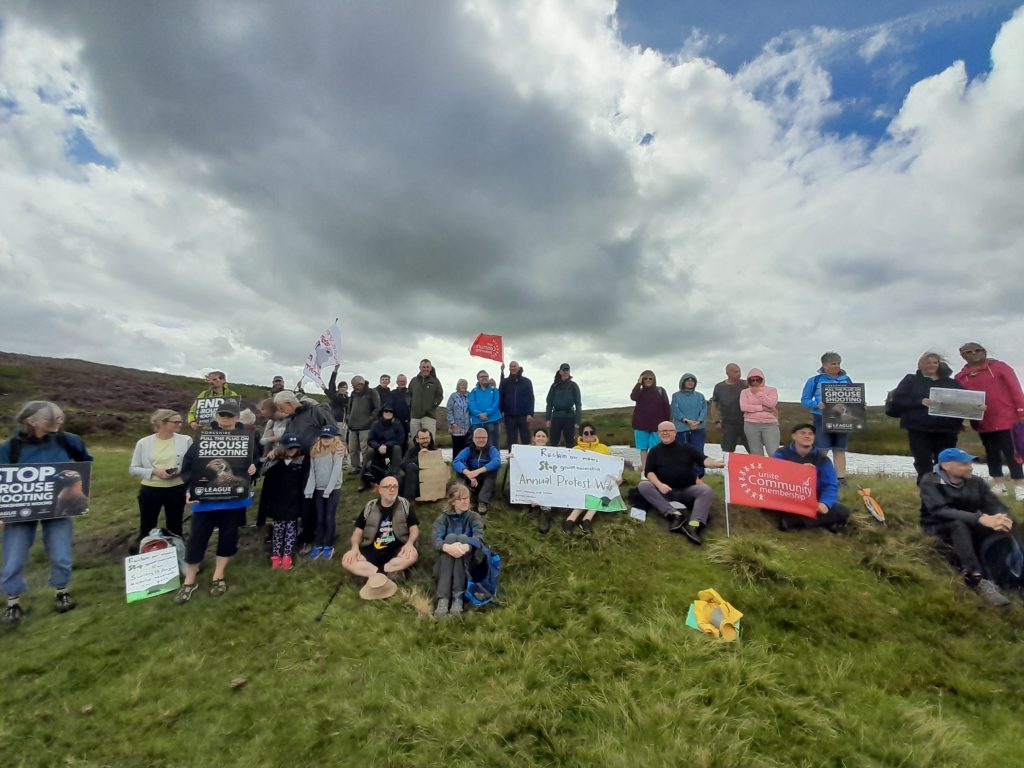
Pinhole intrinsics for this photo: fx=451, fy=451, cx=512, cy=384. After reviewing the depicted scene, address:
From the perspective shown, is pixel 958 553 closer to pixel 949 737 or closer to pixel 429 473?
pixel 949 737

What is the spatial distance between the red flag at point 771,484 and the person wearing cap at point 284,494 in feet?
24.2

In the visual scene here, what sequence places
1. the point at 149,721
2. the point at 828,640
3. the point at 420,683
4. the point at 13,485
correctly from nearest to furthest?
the point at 149,721, the point at 420,683, the point at 828,640, the point at 13,485

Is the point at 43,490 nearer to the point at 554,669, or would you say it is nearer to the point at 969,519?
the point at 554,669

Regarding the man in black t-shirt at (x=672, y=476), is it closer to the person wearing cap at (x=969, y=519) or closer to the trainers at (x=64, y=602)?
the person wearing cap at (x=969, y=519)

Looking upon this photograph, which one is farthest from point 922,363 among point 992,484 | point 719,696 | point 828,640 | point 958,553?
point 719,696

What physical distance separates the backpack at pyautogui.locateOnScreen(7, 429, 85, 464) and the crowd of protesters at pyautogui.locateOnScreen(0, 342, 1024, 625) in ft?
0.06

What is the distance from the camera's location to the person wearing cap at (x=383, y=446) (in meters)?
9.80

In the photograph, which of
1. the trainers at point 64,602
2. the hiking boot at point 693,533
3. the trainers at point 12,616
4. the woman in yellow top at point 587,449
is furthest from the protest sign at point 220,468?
the hiking boot at point 693,533

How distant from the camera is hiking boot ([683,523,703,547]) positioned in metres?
7.57

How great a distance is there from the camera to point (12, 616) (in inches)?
230

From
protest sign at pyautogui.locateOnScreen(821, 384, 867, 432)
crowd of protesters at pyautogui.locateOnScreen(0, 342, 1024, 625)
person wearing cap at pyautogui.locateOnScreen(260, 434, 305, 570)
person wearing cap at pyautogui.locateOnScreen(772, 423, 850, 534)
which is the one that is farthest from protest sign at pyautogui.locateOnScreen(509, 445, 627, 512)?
protest sign at pyautogui.locateOnScreen(821, 384, 867, 432)

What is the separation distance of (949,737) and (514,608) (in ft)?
14.2

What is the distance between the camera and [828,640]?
17.9ft

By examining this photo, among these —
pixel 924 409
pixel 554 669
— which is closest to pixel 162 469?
pixel 554 669
